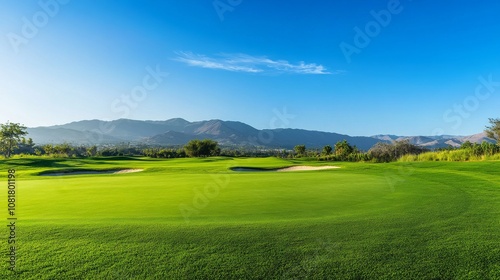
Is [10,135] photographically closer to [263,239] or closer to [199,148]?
[199,148]

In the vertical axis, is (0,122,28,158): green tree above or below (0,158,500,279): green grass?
above

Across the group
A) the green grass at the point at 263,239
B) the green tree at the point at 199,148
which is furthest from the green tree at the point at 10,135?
the green grass at the point at 263,239

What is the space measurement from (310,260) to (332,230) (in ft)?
3.91

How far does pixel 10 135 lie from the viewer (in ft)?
181

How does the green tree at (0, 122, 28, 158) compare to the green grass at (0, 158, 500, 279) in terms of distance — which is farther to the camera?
the green tree at (0, 122, 28, 158)

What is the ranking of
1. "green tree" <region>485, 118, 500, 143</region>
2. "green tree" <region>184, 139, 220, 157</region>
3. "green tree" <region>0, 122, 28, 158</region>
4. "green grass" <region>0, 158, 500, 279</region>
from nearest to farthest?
1. "green grass" <region>0, 158, 500, 279</region>
2. "green tree" <region>485, 118, 500, 143</region>
3. "green tree" <region>0, 122, 28, 158</region>
4. "green tree" <region>184, 139, 220, 157</region>

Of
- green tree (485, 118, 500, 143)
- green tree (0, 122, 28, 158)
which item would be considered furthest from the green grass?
green tree (0, 122, 28, 158)

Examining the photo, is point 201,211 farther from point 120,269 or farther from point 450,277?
point 450,277

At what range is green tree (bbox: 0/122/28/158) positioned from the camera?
54.1m

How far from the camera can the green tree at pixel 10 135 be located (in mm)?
54125

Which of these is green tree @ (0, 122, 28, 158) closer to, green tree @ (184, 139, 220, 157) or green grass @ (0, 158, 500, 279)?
green tree @ (184, 139, 220, 157)

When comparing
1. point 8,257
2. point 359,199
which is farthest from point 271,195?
point 8,257

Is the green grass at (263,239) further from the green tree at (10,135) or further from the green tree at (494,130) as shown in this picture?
the green tree at (10,135)

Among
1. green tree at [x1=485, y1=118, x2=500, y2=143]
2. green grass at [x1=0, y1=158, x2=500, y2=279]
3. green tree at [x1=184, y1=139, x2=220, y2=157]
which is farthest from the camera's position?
green tree at [x1=184, y1=139, x2=220, y2=157]
